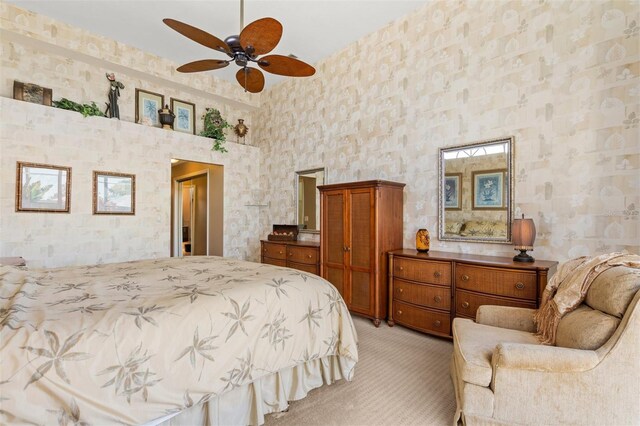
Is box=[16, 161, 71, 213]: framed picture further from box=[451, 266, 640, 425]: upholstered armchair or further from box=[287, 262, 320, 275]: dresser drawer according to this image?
box=[451, 266, 640, 425]: upholstered armchair

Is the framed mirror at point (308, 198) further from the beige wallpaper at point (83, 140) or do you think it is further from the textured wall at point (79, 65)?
the textured wall at point (79, 65)

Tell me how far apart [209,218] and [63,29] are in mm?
3318

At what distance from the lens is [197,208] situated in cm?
632

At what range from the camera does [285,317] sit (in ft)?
5.81

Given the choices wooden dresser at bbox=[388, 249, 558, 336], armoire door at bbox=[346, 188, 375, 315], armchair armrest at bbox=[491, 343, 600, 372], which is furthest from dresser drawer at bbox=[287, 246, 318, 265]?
armchair armrest at bbox=[491, 343, 600, 372]

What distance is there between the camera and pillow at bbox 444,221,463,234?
3.17 meters

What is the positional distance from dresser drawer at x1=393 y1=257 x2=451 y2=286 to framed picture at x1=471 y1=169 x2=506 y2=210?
755 millimetres

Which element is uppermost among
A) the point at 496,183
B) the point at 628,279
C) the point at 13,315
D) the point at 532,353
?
the point at 496,183

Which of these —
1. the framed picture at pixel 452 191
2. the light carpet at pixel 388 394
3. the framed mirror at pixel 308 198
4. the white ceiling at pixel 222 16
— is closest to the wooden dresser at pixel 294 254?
the framed mirror at pixel 308 198

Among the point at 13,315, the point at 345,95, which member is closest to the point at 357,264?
the point at 345,95

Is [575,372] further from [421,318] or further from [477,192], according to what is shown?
[477,192]

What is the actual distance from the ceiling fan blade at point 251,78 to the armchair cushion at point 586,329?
9.71 feet

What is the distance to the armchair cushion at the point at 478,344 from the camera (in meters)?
1.53

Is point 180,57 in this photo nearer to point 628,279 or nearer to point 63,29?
point 63,29
